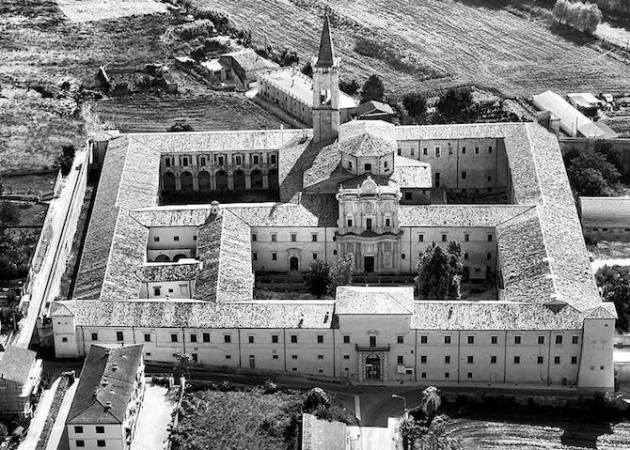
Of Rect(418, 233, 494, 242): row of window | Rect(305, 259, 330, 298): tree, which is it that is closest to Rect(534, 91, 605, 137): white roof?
Rect(418, 233, 494, 242): row of window

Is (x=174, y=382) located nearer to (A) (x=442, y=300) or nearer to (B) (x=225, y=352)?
(B) (x=225, y=352)

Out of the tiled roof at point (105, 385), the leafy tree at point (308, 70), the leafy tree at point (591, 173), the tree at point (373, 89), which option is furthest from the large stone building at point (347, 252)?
the leafy tree at point (308, 70)

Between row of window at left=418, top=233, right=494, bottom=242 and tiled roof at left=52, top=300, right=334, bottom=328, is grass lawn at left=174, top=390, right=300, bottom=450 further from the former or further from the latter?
row of window at left=418, top=233, right=494, bottom=242

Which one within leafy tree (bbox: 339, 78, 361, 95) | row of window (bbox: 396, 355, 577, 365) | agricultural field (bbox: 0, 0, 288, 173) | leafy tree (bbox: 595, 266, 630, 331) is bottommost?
agricultural field (bbox: 0, 0, 288, 173)

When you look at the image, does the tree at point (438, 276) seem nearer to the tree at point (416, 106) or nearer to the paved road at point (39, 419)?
the paved road at point (39, 419)

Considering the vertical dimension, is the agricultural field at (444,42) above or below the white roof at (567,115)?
below

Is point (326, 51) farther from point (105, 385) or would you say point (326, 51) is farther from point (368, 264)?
point (105, 385)

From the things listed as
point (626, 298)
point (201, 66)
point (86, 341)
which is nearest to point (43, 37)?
point (201, 66)

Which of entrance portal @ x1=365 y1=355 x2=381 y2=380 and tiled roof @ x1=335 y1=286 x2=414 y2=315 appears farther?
entrance portal @ x1=365 y1=355 x2=381 y2=380
